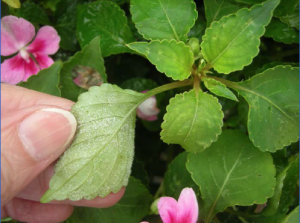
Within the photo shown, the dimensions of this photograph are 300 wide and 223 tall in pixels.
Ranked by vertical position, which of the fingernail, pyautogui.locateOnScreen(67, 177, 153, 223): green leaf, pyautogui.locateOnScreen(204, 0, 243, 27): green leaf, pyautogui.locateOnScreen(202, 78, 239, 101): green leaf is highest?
pyautogui.locateOnScreen(204, 0, 243, 27): green leaf

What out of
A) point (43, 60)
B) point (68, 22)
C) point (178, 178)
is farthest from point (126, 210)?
point (68, 22)

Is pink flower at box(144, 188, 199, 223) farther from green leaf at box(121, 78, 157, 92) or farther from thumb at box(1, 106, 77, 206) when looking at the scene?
green leaf at box(121, 78, 157, 92)

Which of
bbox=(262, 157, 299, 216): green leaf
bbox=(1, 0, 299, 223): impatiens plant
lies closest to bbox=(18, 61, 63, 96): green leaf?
bbox=(1, 0, 299, 223): impatiens plant

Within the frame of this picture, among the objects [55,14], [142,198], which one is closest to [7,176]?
[142,198]

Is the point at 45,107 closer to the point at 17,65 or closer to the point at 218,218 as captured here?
the point at 17,65

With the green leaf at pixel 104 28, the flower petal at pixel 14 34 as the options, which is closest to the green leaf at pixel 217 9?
the green leaf at pixel 104 28

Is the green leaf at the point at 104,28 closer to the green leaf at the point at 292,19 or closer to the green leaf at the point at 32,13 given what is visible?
the green leaf at the point at 32,13
